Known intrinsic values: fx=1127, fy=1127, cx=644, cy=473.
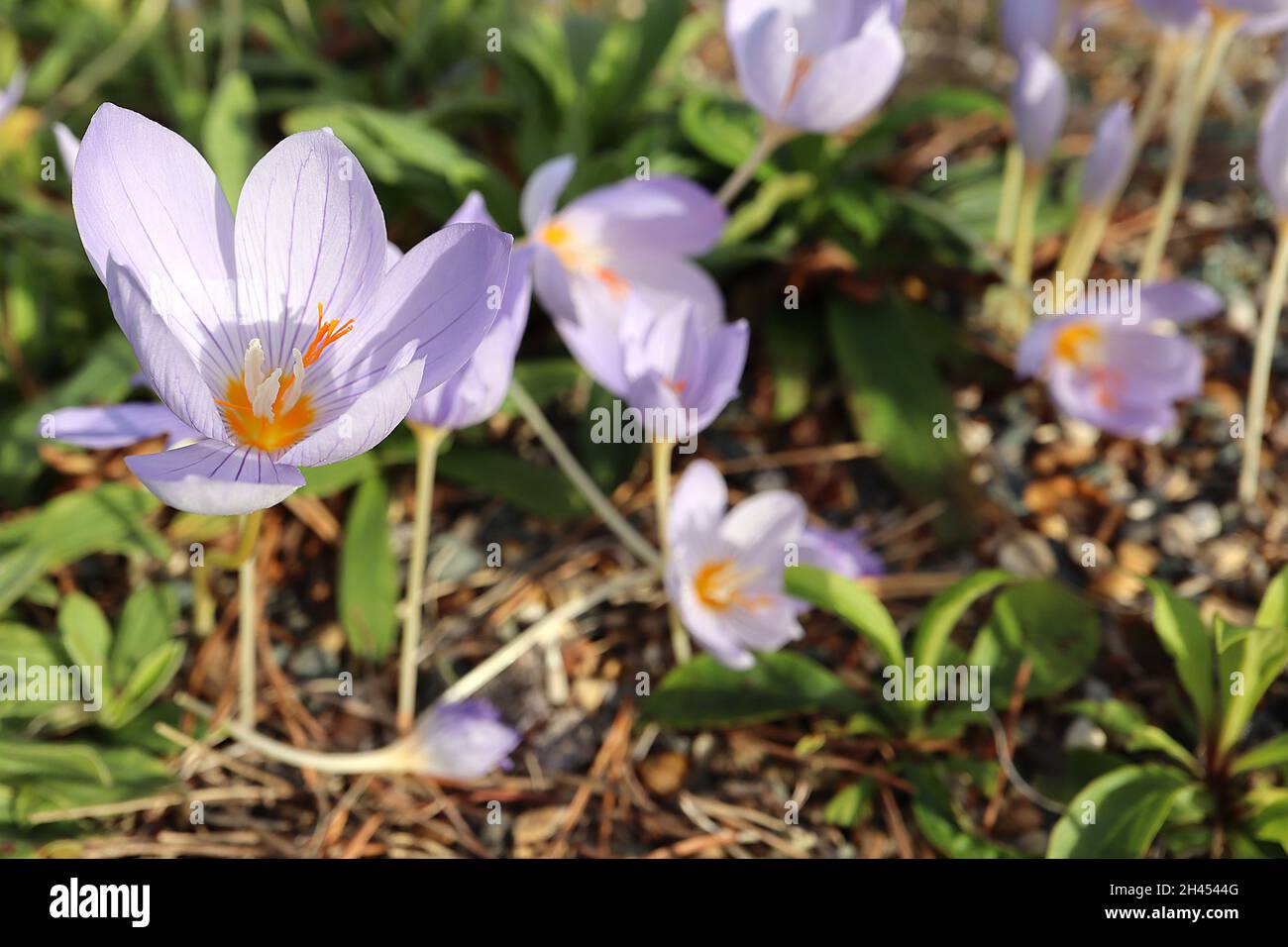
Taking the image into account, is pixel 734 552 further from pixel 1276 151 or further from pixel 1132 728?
pixel 1276 151

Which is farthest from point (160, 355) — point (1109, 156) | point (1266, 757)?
point (1109, 156)

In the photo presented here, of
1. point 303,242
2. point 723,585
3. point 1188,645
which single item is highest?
point 303,242

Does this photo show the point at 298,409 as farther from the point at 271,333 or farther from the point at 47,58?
the point at 47,58

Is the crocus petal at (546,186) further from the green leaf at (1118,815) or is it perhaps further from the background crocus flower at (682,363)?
the green leaf at (1118,815)

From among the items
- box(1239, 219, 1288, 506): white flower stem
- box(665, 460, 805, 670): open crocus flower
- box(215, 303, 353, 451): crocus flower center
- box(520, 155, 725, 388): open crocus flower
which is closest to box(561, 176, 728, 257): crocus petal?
box(520, 155, 725, 388): open crocus flower

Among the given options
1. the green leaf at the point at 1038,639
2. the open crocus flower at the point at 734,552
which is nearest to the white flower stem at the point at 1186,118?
the green leaf at the point at 1038,639

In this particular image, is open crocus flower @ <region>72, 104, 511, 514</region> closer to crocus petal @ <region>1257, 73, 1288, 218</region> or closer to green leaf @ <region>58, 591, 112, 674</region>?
green leaf @ <region>58, 591, 112, 674</region>
